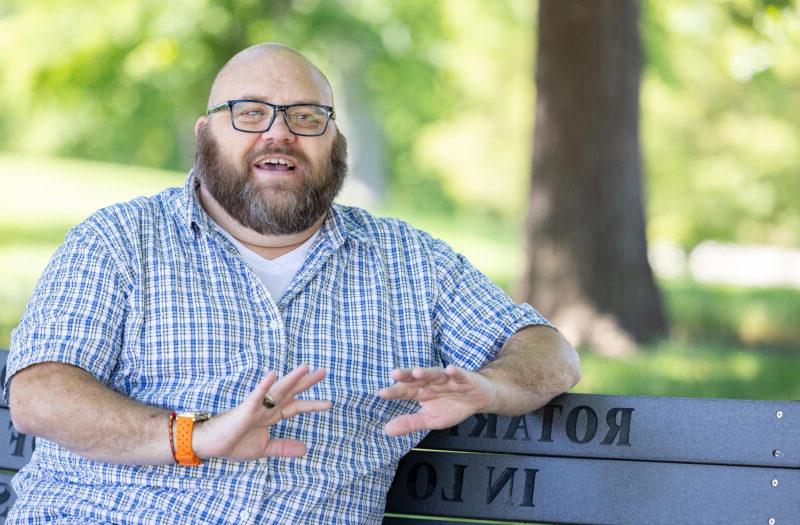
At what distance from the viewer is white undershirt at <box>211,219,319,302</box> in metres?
3.22

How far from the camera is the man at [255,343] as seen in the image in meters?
2.73

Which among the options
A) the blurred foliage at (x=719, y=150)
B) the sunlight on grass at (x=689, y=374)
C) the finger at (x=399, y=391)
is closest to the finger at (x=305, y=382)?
the finger at (x=399, y=391)

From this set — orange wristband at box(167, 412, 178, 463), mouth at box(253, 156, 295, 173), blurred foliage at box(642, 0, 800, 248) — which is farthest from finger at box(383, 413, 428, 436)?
blurred foliage at box(642, 0, 800, 248)

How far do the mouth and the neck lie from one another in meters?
0.16

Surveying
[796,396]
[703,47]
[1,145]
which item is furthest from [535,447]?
[1,145]

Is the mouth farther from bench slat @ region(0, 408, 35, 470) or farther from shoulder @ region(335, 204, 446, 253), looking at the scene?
bench slat @ region(0, 408, 35, 470)

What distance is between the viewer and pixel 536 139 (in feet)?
27.7

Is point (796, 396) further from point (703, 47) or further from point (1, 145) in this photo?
point (1, 145)

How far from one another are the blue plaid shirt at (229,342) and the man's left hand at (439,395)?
287 mm

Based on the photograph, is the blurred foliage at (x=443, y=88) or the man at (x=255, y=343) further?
the blurred foliage at (x=443, y=88)

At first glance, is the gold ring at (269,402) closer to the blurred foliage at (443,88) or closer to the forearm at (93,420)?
the forearm at (93,420)

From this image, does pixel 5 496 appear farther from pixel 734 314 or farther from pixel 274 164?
pixel 734 314

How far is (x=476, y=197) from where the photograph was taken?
25.4 meters

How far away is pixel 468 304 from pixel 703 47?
20.0 metres
